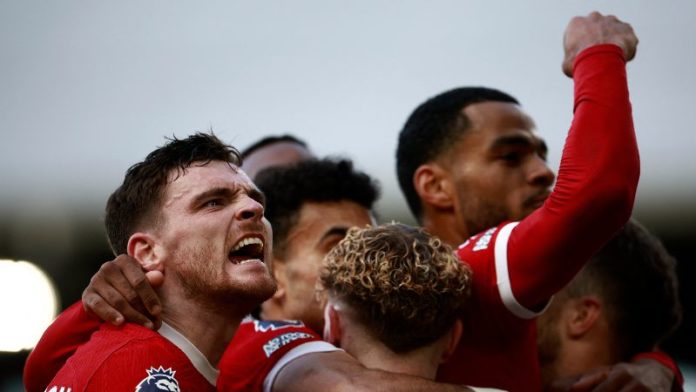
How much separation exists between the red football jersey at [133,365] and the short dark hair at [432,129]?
160cm

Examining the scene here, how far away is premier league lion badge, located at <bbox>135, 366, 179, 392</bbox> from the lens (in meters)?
Result: 2.53

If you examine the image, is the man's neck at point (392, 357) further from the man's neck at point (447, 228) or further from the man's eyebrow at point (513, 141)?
the man's eyebrow at point (513, 141)

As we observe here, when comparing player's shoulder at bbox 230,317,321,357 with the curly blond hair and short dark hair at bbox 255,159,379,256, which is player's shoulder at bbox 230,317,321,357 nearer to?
the curly blond hair

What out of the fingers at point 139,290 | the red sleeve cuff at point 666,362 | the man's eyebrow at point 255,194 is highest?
the man's eyebrow at point 255,194

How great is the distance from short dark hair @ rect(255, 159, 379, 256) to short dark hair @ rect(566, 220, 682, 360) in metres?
1.02

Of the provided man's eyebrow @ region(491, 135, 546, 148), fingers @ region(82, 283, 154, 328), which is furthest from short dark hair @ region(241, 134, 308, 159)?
fingers @ region(82, 283, 154, 328)

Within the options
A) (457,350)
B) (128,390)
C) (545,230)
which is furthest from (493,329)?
(128,390)

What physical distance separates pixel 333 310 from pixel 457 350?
1.47 feet

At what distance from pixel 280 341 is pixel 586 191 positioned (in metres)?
1.11

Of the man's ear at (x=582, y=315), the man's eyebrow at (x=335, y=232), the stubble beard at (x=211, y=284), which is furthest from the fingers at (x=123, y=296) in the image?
the man's ear at (x=582, y=315)

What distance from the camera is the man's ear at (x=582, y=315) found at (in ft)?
12.6

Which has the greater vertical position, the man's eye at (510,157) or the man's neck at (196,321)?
the man's eye at (510,157)

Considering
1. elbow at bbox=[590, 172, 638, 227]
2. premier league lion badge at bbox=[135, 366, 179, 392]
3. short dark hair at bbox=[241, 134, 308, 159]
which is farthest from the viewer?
short dark hair at bbox=[241, 134, 308, 159]

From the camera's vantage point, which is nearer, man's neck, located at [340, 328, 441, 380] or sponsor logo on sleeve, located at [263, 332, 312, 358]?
man's neck, located at [340, 328, 441, 380]
